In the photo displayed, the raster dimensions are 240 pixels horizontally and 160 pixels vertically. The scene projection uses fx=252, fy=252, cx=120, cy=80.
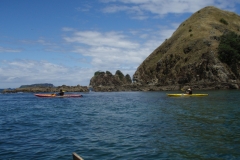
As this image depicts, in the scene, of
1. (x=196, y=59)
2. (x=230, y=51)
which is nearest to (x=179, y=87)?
(x=196, y=59)

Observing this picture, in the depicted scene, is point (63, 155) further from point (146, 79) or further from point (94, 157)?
point (146, 79)

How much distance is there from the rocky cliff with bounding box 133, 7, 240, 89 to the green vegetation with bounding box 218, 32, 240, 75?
1408mm

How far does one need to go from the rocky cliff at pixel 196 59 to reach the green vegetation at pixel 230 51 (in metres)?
1.41

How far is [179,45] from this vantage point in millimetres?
110125

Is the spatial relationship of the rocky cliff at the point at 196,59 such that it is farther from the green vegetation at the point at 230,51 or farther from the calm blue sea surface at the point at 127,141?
the calm blue sea surface at the point at 127,141

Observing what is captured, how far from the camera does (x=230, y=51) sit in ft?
283

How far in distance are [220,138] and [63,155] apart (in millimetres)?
9105

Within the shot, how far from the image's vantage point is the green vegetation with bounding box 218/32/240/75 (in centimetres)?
8719

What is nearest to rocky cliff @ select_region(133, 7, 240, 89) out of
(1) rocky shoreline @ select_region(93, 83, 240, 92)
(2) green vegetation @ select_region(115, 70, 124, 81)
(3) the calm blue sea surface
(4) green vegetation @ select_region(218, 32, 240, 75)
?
(1) rocky shoreline @ select_region(93, 83, 240, 92)

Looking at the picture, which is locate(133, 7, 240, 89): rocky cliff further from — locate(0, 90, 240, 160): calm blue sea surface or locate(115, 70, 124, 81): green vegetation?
locate(0, 90, 240, 160): calm blue sea surface

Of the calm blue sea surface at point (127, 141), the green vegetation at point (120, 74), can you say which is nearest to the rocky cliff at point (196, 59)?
the green vegetation at point (120, 74)

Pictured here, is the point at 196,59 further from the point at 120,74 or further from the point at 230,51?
the point at 120,74

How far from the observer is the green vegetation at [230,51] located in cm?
8719

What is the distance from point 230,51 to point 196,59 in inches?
484
